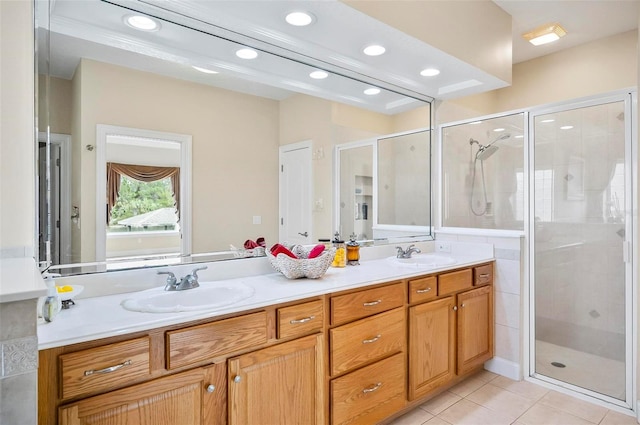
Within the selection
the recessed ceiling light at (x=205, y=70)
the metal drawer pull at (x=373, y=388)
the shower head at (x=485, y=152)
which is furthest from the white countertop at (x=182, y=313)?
the shower head at (x=485, y=152)

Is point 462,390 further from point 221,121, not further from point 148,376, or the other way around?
point 221,121

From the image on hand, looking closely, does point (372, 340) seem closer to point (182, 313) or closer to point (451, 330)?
point (451, 330)

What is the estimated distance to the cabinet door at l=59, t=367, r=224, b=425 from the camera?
3.56ft

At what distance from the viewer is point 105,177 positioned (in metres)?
1.61

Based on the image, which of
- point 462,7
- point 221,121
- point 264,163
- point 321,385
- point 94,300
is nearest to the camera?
point 94,300

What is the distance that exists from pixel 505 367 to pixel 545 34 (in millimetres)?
2705

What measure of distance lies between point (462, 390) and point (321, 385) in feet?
4.44

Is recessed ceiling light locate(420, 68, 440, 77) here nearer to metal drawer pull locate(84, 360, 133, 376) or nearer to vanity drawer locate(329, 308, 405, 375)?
vanity drawer locate(329, 308, 405, 375)

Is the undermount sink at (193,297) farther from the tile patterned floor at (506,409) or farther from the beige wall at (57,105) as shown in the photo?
the tile patterned floor at (506,409)

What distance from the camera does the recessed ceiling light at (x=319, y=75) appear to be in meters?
2.36

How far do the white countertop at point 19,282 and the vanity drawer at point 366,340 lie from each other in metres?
1.16

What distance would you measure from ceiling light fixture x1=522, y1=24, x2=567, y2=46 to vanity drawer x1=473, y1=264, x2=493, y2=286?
1.99 meters

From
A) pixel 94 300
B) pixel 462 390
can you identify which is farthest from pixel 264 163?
pixel 462 390

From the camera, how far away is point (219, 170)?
195 cm
